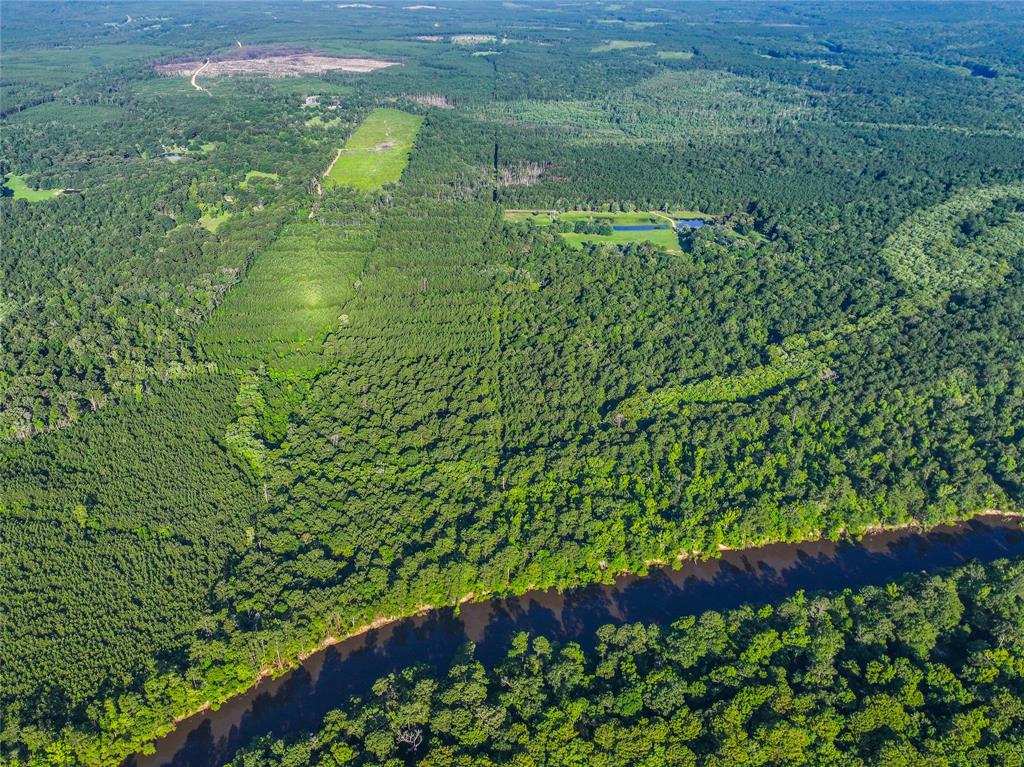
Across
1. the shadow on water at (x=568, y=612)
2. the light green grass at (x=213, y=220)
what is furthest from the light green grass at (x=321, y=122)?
the shadow on water at (x=568, y=612)

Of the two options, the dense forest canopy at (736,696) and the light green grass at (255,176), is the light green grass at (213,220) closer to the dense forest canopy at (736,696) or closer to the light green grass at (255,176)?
the light green grass at (255,176)

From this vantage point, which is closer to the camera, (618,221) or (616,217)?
(618,221)

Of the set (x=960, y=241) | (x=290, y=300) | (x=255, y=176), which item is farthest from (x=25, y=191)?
(x=960, y=241)

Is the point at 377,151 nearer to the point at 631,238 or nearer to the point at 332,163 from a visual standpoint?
the point at 332,163

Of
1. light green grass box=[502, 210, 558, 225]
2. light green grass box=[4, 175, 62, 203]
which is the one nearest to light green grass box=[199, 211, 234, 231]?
light green grass box=[4, 175, 62, 203]

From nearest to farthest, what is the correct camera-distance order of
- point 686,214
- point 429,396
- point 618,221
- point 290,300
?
point 429,396 → point 290,300 → point 618,221 → point 686,214
